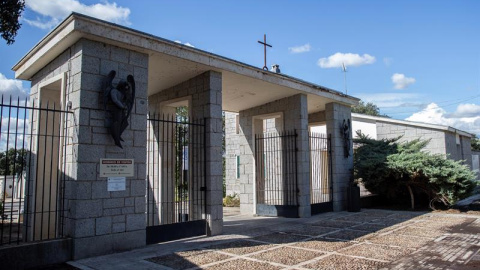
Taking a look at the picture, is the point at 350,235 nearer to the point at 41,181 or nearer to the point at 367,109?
the point at 41,181

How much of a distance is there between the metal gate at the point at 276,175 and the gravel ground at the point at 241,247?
361cm

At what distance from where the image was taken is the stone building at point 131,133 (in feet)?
17.1

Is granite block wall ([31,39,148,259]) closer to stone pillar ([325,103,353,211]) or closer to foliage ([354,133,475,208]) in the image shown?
stone pillar ([325,103,353,211])

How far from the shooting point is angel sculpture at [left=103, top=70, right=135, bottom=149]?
539 cm

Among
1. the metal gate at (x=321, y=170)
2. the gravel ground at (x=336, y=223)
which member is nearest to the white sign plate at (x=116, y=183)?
the gravel ground at (x=336, y=223)

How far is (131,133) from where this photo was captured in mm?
5773

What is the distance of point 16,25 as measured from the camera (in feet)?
25.6

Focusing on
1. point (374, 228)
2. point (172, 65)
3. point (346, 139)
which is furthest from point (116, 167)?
point (346, 139)

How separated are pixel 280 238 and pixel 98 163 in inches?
Result: 140

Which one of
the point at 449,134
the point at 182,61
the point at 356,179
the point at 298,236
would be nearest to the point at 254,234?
the point at 298,236

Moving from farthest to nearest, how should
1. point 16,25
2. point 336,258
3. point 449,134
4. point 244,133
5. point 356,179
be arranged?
point 449,134 → point 356,179 → point 244,133 → point 16,25 → point 336,258

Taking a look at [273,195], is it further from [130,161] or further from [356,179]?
[130,161]

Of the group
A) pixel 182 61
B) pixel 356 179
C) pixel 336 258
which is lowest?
pixel 336 258

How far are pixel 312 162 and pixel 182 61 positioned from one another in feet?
20.1
